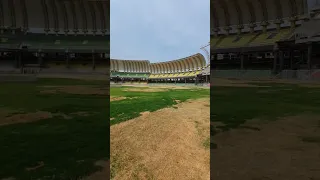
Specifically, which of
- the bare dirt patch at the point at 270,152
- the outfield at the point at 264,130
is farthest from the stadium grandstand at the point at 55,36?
the bare dirt patch at the point at 270,152

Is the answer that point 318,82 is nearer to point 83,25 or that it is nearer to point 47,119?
point 83,25

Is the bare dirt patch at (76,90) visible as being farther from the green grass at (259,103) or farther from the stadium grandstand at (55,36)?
the green grass at (259,103)

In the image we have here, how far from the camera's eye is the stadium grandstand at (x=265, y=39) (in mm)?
3006

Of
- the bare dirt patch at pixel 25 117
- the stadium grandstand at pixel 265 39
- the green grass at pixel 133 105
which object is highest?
the stadium grandstand at pixel 265 39

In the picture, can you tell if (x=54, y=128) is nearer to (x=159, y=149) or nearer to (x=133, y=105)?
(x=159, y=149)

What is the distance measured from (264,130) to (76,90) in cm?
237

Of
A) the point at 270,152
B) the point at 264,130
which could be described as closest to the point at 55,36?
the point at 264,130

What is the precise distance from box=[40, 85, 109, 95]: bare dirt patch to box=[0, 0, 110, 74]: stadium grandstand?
182 millimetres

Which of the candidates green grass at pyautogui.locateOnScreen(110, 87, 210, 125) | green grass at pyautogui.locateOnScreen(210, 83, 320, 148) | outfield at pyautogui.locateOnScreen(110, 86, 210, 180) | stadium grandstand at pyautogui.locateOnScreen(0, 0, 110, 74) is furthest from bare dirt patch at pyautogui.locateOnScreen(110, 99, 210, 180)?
stadium grandstand at pyautogui.locateOnScreen(0, 0, 110, 74)

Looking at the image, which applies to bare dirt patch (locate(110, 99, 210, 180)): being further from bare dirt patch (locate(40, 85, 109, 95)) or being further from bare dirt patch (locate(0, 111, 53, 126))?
bare dirt patch (locate(40, 85, 109, 95))

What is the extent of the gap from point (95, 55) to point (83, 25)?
0.37 m

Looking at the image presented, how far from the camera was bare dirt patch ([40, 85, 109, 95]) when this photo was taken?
3000 millimetres

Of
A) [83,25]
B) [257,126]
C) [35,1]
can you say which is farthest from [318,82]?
[35,1]

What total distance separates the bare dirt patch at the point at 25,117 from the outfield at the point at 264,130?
81.4 inches
